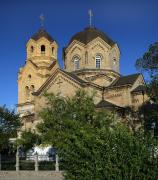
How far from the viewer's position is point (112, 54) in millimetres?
48000

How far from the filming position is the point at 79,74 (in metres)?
Answer: 46.2

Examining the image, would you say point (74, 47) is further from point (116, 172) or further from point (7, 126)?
point (116, 172)

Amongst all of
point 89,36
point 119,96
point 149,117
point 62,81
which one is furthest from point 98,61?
point 149,117

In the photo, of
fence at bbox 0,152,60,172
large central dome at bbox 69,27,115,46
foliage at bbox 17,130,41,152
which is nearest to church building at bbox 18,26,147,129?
large central dome at bbox 69,27,115,46

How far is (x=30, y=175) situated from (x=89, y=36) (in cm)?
2500

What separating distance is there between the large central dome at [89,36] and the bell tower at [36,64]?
5.58 meters

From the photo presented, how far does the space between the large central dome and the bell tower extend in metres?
5.58

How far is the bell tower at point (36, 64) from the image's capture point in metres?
53.1

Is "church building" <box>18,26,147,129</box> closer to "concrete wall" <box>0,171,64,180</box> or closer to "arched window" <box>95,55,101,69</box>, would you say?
"arched window" <box>95,55,101,69</box>

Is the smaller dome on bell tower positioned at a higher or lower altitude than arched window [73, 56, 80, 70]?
higher

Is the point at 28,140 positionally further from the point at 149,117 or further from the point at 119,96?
the point at 119,96

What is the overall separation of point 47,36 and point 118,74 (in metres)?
12.4

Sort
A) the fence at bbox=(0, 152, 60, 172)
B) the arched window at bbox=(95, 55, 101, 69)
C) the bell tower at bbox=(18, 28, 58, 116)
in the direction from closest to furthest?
the fence at bbox=(0, 152, 60, 172) → the arched window at bbox=(95, 55, 101, 69) → the bell tower at bbox=(18, 28, 58, 116)

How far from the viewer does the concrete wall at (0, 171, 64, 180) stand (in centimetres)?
2567
